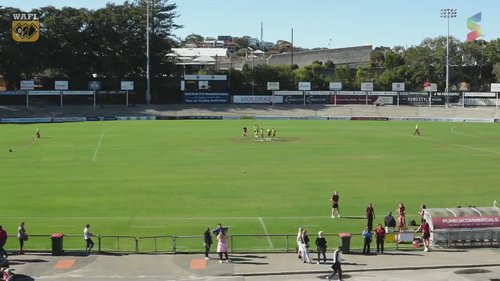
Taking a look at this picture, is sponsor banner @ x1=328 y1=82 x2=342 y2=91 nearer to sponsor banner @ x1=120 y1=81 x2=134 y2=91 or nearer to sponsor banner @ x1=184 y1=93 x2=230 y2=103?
sponsor banner @ x1=184 y1=93 x2=230 y2=103

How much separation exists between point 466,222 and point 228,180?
19.5m

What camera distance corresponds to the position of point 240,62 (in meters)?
169

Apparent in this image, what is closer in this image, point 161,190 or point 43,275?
point 43,275

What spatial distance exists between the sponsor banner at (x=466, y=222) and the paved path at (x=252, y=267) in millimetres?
1664

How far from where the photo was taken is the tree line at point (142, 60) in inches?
4513

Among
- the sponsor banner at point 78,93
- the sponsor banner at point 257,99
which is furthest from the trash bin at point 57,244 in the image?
the sponsor banner at point 257,99

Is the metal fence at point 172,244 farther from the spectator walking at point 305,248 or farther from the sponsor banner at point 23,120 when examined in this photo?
the sponsor banner at point 23,120

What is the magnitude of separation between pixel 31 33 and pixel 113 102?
82060mm

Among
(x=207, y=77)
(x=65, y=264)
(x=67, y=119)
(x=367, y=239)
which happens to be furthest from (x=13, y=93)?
(x=367, y=239)

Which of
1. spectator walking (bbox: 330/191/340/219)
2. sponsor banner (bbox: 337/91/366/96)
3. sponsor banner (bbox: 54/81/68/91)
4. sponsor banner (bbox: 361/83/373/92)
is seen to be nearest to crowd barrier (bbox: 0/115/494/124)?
sponsor banner (bbox: 54/81/68/91)

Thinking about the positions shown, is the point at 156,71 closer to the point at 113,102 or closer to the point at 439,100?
the point at 113,102

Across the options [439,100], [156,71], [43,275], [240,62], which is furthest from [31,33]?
[240,62]

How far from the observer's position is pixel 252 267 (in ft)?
68.6

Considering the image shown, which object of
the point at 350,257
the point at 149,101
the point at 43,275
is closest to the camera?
the point at 43,275
